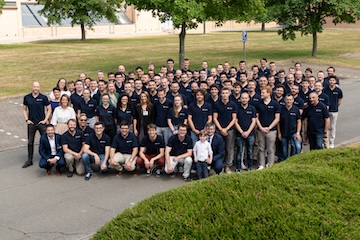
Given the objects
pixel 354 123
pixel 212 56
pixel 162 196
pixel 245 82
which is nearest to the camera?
pixel 162 196

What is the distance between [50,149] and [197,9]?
12.2 meters

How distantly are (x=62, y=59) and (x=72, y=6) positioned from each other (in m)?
16.2

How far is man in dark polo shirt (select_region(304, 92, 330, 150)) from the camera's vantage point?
35.9 ft

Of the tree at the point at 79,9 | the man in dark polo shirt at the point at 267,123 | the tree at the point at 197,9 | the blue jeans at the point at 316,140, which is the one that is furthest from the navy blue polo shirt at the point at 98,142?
the tree at the point at 79,9

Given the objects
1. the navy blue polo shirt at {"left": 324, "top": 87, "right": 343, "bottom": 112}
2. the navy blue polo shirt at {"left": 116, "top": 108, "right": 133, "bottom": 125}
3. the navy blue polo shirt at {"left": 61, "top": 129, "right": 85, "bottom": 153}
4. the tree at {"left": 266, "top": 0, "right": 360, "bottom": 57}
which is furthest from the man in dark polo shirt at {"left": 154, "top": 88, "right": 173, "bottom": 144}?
the tree at {"left": 266, "top": 0, "right": 360, "bottom": 57}

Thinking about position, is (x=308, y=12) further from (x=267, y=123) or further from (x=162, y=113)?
(x=162, y=113)

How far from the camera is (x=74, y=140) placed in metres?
10.7

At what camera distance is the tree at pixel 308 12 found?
2903 centimetres

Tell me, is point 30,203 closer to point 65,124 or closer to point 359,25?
point 65,124

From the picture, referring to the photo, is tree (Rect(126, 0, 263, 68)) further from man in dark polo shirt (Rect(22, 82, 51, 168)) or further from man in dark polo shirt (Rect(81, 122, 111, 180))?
man in dark polo shirt (Rect(81, 122, 111, 180))

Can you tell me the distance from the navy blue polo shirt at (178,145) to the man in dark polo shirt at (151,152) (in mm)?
232

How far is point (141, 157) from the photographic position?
10.6 meters

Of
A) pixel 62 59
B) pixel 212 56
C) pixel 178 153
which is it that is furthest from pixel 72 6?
pixel 178 153

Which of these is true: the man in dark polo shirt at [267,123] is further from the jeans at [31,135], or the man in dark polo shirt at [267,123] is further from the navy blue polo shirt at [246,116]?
the jeans at [31,135]
